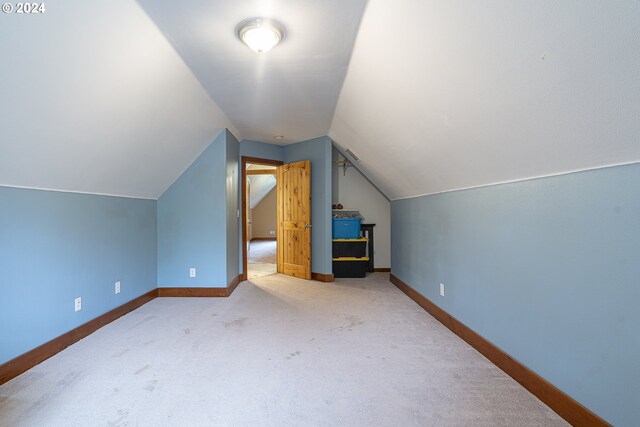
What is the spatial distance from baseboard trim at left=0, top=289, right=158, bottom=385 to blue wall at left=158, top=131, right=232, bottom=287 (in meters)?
0.71

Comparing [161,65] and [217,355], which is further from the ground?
[161,65]

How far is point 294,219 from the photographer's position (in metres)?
5.09

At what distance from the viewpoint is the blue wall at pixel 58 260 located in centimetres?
200

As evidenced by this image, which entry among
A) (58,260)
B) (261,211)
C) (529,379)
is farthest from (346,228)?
(261,211)

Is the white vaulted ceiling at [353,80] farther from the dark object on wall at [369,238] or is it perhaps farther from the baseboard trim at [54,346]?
the dark object on wall at [369,238]

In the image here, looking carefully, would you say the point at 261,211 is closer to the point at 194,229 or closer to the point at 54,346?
the point at 194,229

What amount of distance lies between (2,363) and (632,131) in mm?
3492

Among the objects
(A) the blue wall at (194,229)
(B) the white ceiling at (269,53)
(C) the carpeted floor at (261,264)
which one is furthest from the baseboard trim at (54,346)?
(B) the white ceiling at (269,53)

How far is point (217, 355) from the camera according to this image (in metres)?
2.32

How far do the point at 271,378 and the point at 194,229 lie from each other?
8.19 ft

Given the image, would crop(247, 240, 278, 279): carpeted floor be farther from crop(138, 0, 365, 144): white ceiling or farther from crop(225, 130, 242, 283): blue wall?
crop(138, 0, 365, 144): white ceiling

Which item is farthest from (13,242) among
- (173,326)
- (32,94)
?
(173,326)

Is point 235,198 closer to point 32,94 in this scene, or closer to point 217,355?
point 217,355

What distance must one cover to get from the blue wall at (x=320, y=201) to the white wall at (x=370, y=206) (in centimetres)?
63
